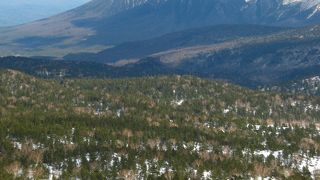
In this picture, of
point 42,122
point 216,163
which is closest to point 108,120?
point 42,122

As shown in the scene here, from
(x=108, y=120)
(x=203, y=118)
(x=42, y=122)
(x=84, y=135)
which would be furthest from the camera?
(x=203, y=118)

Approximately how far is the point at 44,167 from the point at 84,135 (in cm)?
2731

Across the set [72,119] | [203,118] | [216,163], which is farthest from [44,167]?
[203,118]

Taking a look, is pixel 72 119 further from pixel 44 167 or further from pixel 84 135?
pixel 44 167

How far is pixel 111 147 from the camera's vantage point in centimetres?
12100

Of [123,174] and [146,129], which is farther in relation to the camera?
[146,129]

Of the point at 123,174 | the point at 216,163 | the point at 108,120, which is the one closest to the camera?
the point at 123,174

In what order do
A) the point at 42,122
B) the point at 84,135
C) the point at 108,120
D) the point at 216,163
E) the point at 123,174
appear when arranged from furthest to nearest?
the point at 108,120 → the point at 42,122 → the point at 84,135 → the point at 216,163 → the point at 123,174

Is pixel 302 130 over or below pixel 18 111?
below

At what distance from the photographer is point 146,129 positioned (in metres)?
147

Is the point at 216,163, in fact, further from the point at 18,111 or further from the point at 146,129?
the point at 18,111

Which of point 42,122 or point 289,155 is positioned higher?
point 42,122

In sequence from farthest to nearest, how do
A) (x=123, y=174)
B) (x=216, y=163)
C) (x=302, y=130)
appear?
(x=302, y=130), (x=216, y=163), (x=123, y=174)

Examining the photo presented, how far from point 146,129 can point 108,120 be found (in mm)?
11611
